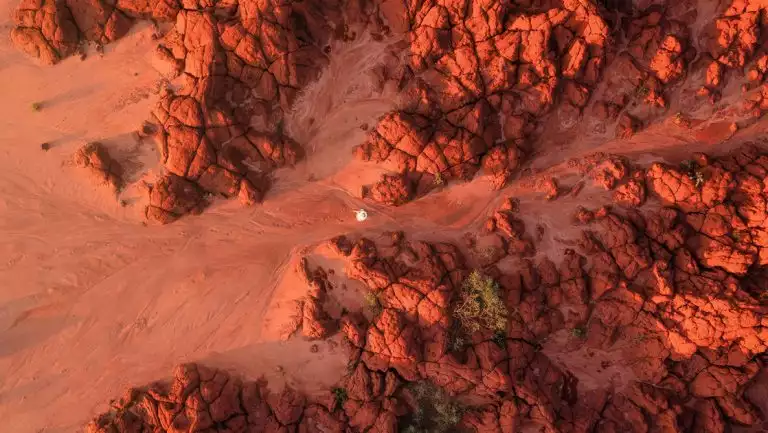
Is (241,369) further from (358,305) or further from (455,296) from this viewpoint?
(455,296)

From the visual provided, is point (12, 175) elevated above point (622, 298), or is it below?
above

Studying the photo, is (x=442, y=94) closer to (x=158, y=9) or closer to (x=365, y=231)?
(x=365, y=231)

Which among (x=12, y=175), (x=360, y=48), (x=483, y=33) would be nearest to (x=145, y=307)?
(x=12, y=175)

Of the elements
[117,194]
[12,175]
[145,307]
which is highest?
[12,175]

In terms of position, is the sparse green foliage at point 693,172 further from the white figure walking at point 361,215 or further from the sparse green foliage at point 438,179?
the white figure walking at point 361,215

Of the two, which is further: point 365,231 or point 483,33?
point 365,231
